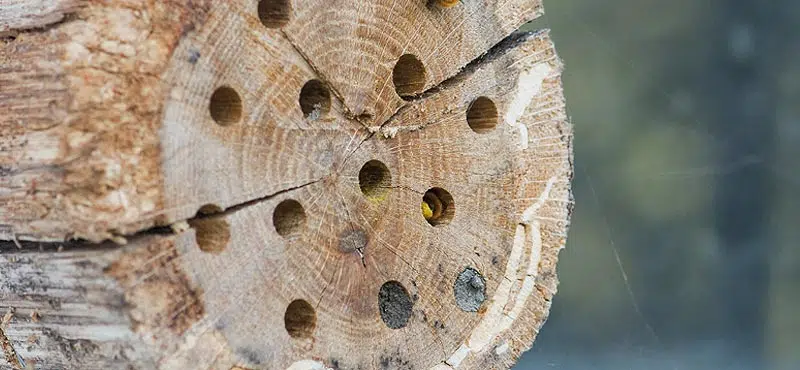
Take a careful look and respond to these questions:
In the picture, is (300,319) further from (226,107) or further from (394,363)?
(226,107)

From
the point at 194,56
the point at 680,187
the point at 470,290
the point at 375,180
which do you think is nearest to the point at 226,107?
the point at 194,56

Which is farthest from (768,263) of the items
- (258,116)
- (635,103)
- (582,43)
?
(258,116)

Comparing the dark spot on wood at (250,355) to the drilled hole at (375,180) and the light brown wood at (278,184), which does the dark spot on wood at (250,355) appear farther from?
the drilled hole at (375,180)

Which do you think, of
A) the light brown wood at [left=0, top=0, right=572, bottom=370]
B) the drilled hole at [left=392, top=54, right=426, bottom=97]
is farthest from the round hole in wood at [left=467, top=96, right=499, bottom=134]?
the drilled hole at [left=392, top=54, right=426, bottom=97]

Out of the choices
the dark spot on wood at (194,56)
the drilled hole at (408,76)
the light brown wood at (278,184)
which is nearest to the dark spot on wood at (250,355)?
the light brown wood at (278,184)

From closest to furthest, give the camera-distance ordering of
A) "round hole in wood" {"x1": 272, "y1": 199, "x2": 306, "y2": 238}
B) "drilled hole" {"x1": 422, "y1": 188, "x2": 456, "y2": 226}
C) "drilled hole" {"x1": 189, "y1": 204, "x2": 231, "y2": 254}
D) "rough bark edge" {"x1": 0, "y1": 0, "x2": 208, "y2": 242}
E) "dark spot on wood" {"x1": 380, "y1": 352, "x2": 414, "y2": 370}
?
"rough bark edge" {"x1": 0, "y1": 0, "x2": 208, "y2": 242}
"drilled hole" {"x1": 189, "y1": 204, "x2": 231, "y2": 254}
"round hole in wood" {"x1": 272, "y1": 199, "x2": 306, "y2": 238}
"dark spot on wood" {"x1": 380, "y1": 352, "x2": 414, "y2": 370}
"drilled hole" {"x1": 422, "y1": 188, "x2": 456, "y2": 226}

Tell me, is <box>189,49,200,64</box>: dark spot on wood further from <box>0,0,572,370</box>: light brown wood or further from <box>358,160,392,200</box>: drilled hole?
<box>358,160,392,200</box>: drilled hole
